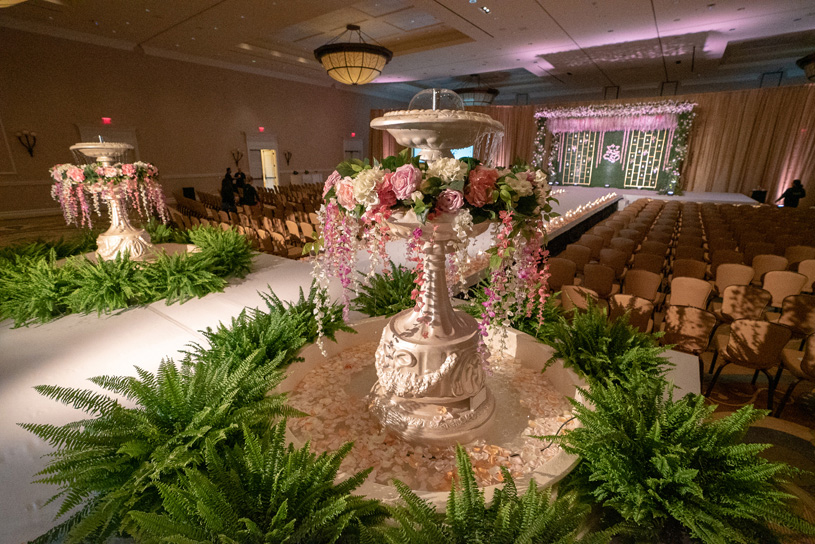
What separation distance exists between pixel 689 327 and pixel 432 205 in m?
3.01

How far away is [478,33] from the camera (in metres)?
8.97

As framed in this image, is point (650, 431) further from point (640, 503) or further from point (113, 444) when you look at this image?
point (113, 444)

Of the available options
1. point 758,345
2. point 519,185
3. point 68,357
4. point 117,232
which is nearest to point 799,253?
point 758,345

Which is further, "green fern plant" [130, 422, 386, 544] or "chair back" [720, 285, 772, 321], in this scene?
"chair back" [720, 285, 772, 321]

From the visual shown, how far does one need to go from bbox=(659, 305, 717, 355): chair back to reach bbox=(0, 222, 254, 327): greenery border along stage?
419cm

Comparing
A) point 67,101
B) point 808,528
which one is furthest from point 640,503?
point 67,101

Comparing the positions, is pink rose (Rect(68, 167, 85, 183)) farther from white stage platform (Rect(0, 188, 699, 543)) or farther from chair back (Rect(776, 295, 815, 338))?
chair back (Rect(776, 295, 815, 338))

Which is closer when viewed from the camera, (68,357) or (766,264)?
(68,357)

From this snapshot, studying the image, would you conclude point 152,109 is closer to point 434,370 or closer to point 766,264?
point 434,370

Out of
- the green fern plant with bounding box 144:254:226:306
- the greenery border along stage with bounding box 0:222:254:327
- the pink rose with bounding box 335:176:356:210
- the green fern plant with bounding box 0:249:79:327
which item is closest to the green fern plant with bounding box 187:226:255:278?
the greenery border along stage with bounding box 0:222:254:327

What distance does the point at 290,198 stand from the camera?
12000mm

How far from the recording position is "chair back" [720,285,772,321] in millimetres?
3799

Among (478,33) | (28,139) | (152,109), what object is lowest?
(28,139)

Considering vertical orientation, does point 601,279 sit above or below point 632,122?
below
